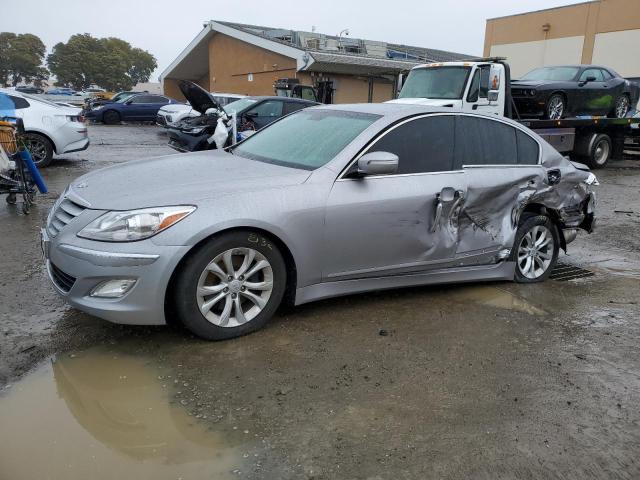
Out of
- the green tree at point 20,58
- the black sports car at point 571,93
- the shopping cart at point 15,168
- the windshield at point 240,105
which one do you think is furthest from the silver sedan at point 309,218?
the green tree at point 20,58

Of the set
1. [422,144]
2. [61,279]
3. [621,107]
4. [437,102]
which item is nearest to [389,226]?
[422,144]

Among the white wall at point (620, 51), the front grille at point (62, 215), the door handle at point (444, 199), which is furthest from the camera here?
the white wall at point (620, 51)

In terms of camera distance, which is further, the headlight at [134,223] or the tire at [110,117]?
the tire at [110,117]

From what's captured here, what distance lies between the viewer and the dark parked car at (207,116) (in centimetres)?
1064

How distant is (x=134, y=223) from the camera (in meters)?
3.30

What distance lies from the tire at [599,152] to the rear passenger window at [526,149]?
34.3 feet

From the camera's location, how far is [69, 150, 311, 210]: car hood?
344 centimetres

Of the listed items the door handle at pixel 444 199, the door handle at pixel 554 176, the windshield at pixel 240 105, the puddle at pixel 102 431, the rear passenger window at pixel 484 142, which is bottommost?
the puddle at pixel 102 431

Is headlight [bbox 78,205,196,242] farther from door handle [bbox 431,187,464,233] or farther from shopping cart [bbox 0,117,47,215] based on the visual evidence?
shopping cart [bbox 0,117,47,215]

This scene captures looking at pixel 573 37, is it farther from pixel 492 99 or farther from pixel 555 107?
pixel 492 99

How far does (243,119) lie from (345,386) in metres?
10.6

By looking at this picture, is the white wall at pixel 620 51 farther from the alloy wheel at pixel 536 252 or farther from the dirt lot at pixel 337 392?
the dirt lot at pixel 337 392

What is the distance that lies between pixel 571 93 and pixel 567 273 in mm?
8918

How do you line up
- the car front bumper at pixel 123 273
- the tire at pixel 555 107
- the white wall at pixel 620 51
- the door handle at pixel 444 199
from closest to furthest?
the car front bumper at pixel 123 273 < the door handle at pixel 444 199 < the tire at pixel 555 107 < the white wall at pixel 620 51
